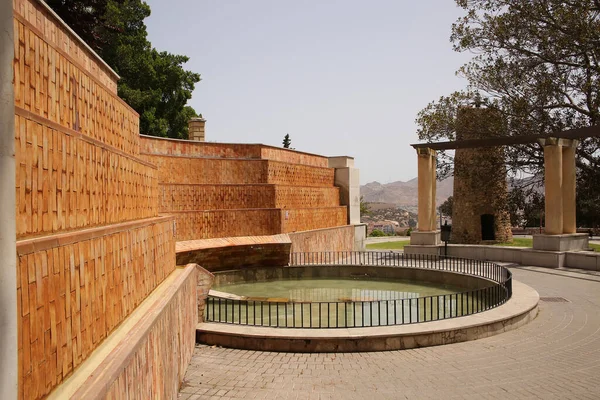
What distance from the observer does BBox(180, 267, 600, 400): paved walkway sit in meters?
8.51

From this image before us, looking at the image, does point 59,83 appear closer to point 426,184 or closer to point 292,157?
point 292,157

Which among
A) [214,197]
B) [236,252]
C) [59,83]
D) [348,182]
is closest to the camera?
[59,83]

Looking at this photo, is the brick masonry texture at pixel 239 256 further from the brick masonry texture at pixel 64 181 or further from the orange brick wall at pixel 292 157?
the brick masonry texture at pixel 64 181

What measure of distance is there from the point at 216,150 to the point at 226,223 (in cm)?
387

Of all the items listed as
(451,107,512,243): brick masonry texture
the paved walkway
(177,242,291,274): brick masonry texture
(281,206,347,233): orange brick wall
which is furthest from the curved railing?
(451,107,512,243): brick masonry texture

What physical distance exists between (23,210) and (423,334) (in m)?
9.29

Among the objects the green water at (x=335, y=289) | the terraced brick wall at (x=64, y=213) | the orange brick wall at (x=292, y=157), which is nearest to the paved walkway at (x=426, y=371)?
the terraced brick wall at (x=64, y=213)

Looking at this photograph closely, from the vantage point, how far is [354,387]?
348 inches

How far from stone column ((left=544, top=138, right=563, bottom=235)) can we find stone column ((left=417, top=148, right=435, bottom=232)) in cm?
623

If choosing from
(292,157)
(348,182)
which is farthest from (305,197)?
(348,182)

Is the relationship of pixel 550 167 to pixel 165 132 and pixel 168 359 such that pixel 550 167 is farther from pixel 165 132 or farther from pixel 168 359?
pixel 165 132

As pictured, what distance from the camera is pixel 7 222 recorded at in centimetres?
265

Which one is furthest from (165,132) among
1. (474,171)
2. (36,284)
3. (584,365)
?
(36,284)

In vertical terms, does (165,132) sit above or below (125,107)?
above
